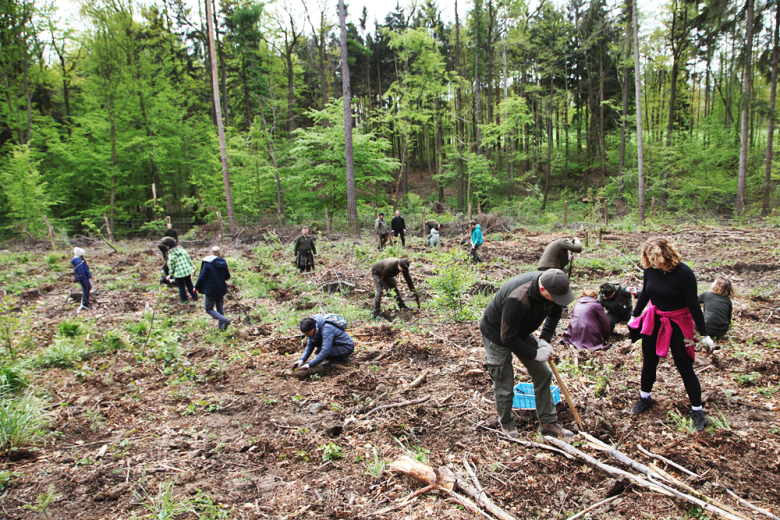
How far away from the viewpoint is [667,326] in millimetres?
3357

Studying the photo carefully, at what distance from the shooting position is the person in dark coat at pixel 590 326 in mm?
5379

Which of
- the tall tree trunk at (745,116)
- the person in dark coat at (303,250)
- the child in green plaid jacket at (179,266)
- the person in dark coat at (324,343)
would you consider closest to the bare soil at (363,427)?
the person in dark coat at (324,343)

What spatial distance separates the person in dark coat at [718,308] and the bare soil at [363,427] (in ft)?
0.88

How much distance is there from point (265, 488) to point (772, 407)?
4.70 metres

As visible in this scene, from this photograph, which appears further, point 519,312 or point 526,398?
point 526,398

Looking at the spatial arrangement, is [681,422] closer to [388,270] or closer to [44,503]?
[388,270]

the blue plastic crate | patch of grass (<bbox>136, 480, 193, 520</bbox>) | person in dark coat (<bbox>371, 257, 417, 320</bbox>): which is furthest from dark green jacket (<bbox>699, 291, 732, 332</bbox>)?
patch of grass (<bbox>136, 480, 193, 520</bbox>)

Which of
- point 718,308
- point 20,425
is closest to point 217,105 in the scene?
point 20,425

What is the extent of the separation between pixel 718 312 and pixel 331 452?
5244 mm

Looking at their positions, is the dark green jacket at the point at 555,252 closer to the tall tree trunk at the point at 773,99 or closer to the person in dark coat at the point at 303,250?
the person in dark coat at the point at 303,250

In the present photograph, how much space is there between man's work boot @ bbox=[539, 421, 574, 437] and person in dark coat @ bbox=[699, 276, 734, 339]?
Result: 3136mm

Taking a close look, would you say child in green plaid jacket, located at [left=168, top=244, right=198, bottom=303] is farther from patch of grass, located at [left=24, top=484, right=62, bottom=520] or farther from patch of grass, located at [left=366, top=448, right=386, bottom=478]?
patch of grass, located at [left=366, top=448, right=386, bottom=478]

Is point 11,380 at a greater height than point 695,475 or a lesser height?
greater

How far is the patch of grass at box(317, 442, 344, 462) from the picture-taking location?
11.1 feet
